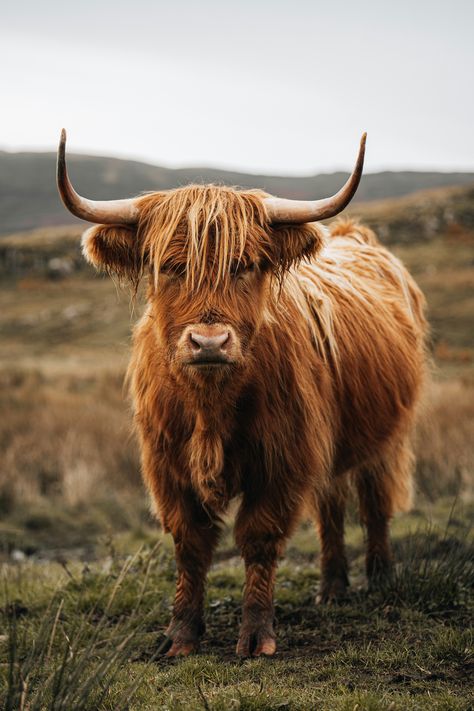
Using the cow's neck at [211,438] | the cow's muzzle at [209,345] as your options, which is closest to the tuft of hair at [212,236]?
the cow's muzzle at [209,345]

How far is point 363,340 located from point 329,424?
0.76 meters

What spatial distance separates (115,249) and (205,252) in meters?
0.58

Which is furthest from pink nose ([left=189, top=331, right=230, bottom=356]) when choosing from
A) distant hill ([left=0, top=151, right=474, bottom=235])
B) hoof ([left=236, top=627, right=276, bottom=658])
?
distant hill ([left=0, top=151, right=474, bottom=235])

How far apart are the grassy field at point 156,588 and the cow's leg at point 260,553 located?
178 mm

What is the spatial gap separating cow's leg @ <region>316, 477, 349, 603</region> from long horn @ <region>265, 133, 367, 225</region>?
199 centimetres

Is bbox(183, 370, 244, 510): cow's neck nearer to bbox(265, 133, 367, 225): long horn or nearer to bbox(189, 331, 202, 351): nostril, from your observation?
bbox(189, 331, 202, 351): nostril

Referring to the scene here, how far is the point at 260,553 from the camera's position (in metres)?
4.05

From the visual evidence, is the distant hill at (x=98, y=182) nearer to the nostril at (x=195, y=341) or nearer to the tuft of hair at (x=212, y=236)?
the tuft of hair at (x=212, y=236)

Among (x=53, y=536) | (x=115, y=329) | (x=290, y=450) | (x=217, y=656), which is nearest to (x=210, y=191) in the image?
(x=290, y=450)

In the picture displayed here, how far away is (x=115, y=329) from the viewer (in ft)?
96.6

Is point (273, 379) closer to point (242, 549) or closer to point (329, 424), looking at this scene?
point (329, 424)

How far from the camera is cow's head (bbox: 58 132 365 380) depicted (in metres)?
3.41

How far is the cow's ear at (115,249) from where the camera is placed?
12.6 feet

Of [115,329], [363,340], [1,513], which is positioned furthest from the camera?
[115,329]
